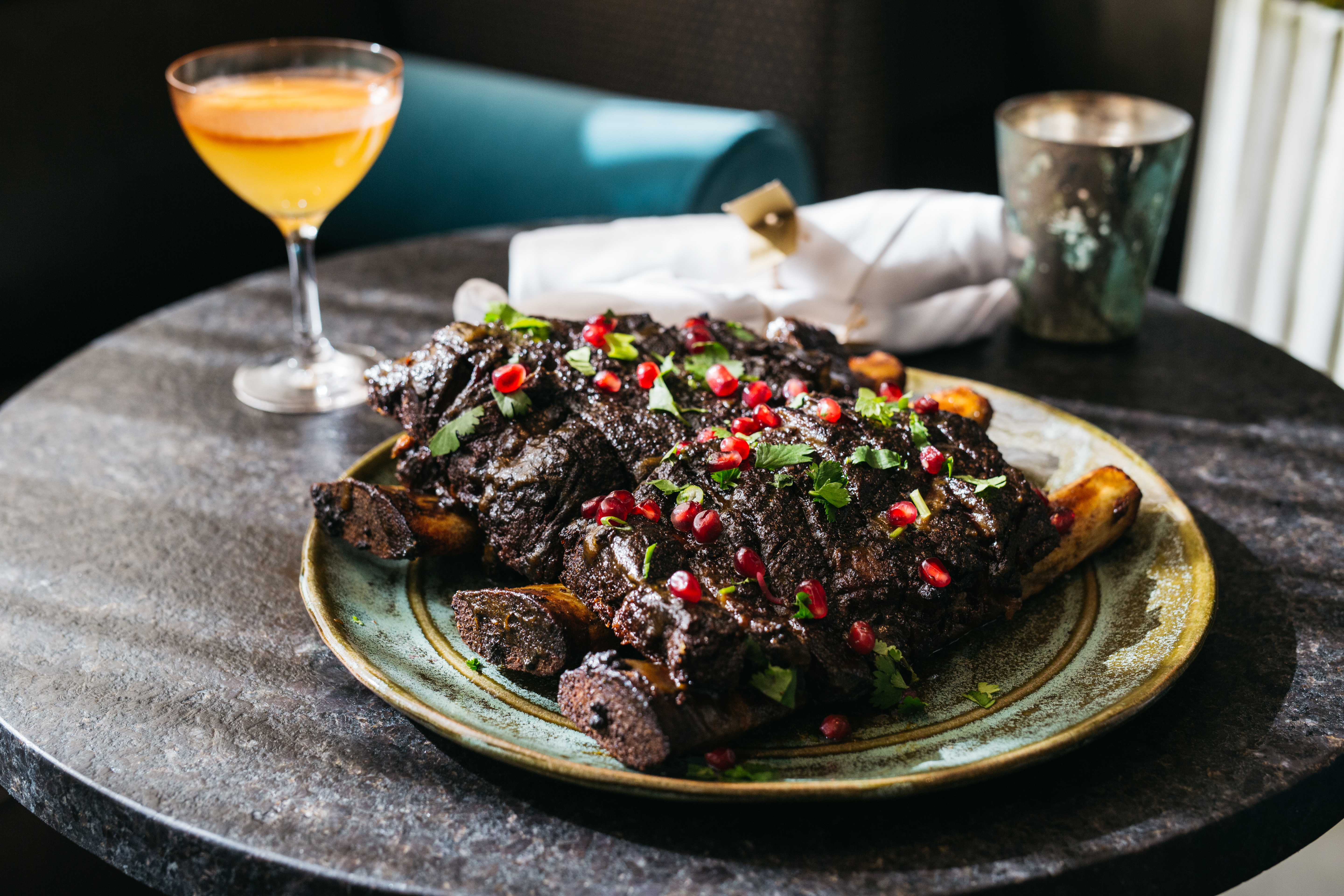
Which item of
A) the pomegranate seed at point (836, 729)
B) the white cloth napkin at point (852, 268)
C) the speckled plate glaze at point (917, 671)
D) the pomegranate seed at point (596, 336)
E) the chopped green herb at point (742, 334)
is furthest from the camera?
the white cloth napkin at point (852, 268)

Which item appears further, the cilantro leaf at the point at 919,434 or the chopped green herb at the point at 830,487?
the cilantro leaf at the point at 919,434

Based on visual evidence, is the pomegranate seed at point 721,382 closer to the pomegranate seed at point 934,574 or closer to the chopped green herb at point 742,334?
the chopped green herb at point 742,334

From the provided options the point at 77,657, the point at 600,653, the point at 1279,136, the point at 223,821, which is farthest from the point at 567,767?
the point at 1279,136

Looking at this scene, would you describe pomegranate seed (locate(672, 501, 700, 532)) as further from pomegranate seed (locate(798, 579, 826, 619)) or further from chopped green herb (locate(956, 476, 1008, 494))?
chopped green herb (locate(956, 476, 1008, 494))

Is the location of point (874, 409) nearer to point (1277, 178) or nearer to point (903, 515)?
point (903, 515)

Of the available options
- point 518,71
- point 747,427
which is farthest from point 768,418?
point 518,71

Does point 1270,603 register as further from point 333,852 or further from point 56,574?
point 56,574

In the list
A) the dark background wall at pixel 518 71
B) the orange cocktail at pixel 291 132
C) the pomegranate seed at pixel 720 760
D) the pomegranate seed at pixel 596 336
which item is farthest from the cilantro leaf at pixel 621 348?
the dark background wall at pixel 518 71
